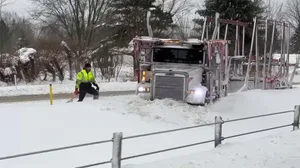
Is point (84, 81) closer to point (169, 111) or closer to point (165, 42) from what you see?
point (165, 42)

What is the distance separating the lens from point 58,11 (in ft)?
142

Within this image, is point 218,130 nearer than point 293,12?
Yes

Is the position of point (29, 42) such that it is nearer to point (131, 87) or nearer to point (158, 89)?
point (131, 87)

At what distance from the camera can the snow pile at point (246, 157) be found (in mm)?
6418

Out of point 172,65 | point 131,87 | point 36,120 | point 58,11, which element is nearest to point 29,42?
point 58,11

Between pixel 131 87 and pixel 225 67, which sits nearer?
pixel 225 67

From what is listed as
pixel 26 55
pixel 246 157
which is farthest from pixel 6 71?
pixel 246 157

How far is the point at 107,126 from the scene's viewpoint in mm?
9914

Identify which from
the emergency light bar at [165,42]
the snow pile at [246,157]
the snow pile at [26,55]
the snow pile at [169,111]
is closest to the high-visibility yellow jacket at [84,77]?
the snow pile at [169,111]

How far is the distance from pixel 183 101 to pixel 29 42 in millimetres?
32799

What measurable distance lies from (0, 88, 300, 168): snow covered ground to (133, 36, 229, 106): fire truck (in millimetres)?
571

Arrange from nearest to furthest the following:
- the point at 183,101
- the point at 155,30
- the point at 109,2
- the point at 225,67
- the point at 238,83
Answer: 1. the point at 183,101
2. the point at 225,67
3. the point at 238,83
4. the point at 155,30
5. the point at 109,2

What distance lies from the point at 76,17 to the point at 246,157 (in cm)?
3750

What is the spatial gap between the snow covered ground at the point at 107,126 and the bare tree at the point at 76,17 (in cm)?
Answer: 2926
